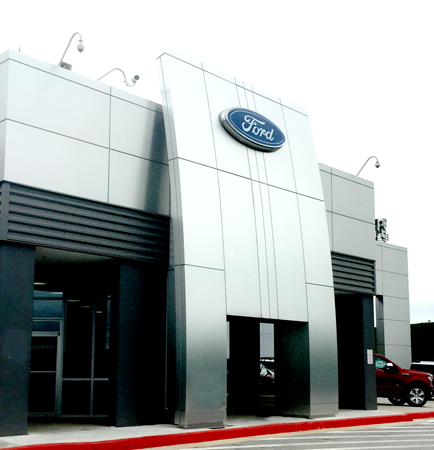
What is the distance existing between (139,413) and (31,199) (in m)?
5.10

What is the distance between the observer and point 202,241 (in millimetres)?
14094

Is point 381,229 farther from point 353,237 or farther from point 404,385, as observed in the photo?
point 353,237

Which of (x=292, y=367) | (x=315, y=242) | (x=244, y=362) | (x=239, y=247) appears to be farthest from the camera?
(x=244, y=362)

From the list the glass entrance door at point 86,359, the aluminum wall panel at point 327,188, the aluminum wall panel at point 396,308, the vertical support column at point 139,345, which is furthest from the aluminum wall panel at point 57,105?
the aluminum wall panel at point 396,308

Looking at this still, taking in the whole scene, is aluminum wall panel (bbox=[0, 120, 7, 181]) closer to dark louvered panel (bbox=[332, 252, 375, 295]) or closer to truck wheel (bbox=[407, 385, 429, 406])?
dark louvered panel (bbox=[332, 252, 375, 295])

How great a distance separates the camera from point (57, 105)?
1304cm

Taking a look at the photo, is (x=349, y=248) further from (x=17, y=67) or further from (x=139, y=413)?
(x=17, y=67)

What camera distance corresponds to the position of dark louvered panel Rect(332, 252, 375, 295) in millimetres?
19234

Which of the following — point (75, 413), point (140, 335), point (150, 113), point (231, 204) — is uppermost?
point (150, 113)

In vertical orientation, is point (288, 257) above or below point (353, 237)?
below

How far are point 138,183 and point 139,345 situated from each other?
11.8 feet

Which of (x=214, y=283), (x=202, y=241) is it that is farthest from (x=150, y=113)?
(x=214, y=283)

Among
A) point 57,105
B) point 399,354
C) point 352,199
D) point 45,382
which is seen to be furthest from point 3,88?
point 399,354

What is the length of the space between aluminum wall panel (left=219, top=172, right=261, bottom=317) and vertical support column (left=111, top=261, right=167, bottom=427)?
1.58 metres
